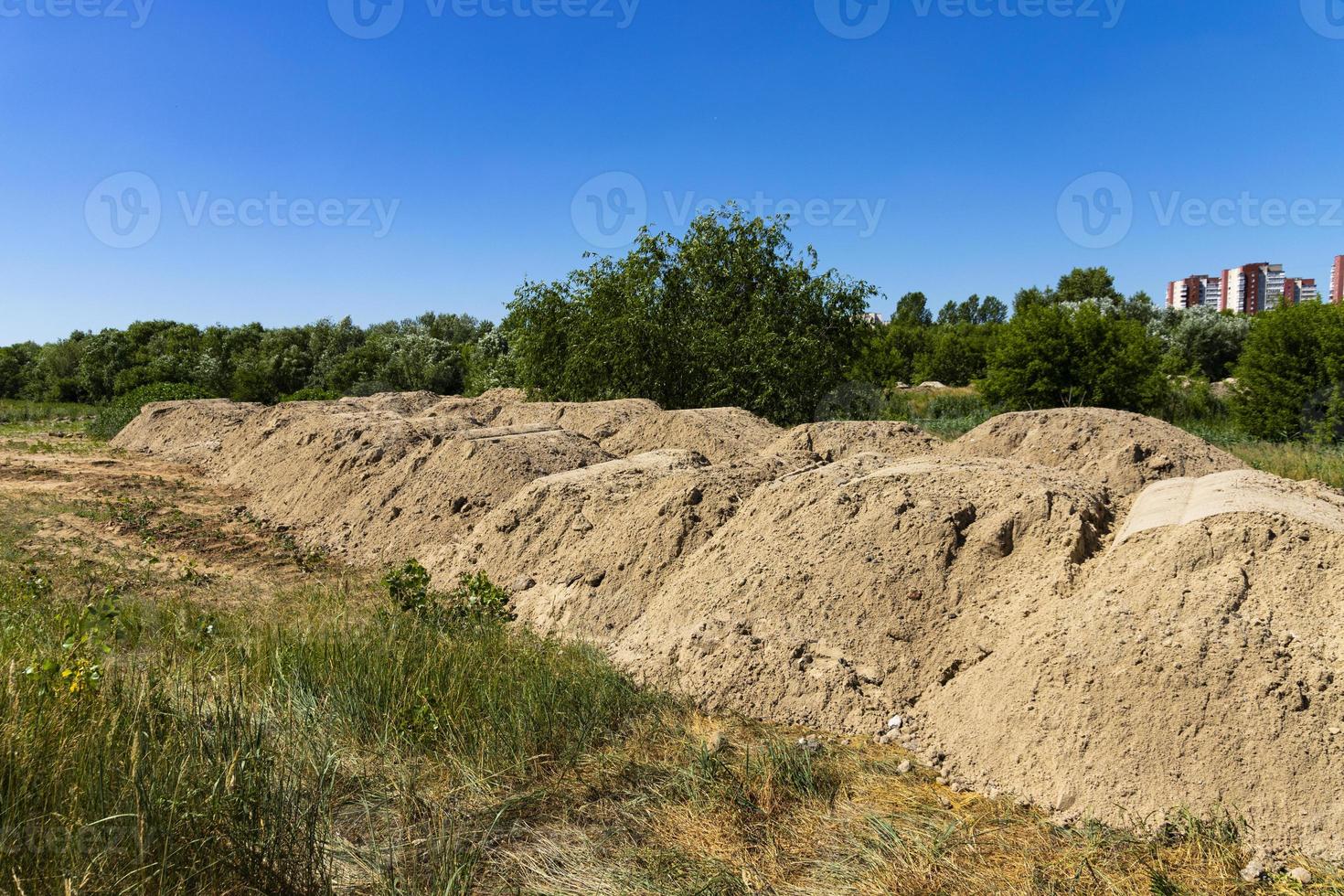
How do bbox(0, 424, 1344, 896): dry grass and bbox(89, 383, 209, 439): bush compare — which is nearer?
bbox(0, 424, 1344, 896): dry grass

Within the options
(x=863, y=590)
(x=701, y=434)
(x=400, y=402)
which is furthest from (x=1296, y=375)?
(x=400, y=402)

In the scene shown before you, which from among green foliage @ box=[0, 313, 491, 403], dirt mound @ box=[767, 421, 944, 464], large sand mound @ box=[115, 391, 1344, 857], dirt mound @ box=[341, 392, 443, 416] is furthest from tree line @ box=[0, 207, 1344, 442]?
green foliage @ box=[0, 313, 491, 403]

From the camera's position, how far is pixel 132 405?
79.3 feet

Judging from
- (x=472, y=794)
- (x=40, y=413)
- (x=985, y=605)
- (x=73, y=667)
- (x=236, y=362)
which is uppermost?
(x=236, y=362)

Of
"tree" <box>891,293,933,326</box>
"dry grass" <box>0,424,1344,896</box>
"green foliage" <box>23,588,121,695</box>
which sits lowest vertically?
"dry grass" <box>0,424,1344,896</box>

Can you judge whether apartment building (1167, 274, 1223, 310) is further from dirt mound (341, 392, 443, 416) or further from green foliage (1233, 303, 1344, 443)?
dirt mound (341, 392, 443, 416)

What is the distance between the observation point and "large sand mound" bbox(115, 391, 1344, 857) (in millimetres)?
3820

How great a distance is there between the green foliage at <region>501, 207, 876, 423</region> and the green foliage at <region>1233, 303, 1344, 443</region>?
831 cm

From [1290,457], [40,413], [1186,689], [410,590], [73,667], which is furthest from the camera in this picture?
[40,413]

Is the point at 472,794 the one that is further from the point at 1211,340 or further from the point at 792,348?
the point at 1211,340

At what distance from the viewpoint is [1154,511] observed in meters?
5.56

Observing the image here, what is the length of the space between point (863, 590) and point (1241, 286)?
4409 inches

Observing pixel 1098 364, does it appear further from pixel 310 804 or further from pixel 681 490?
pixel 310 804

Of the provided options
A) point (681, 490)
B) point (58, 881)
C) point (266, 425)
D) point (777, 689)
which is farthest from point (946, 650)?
point (266, 425)
